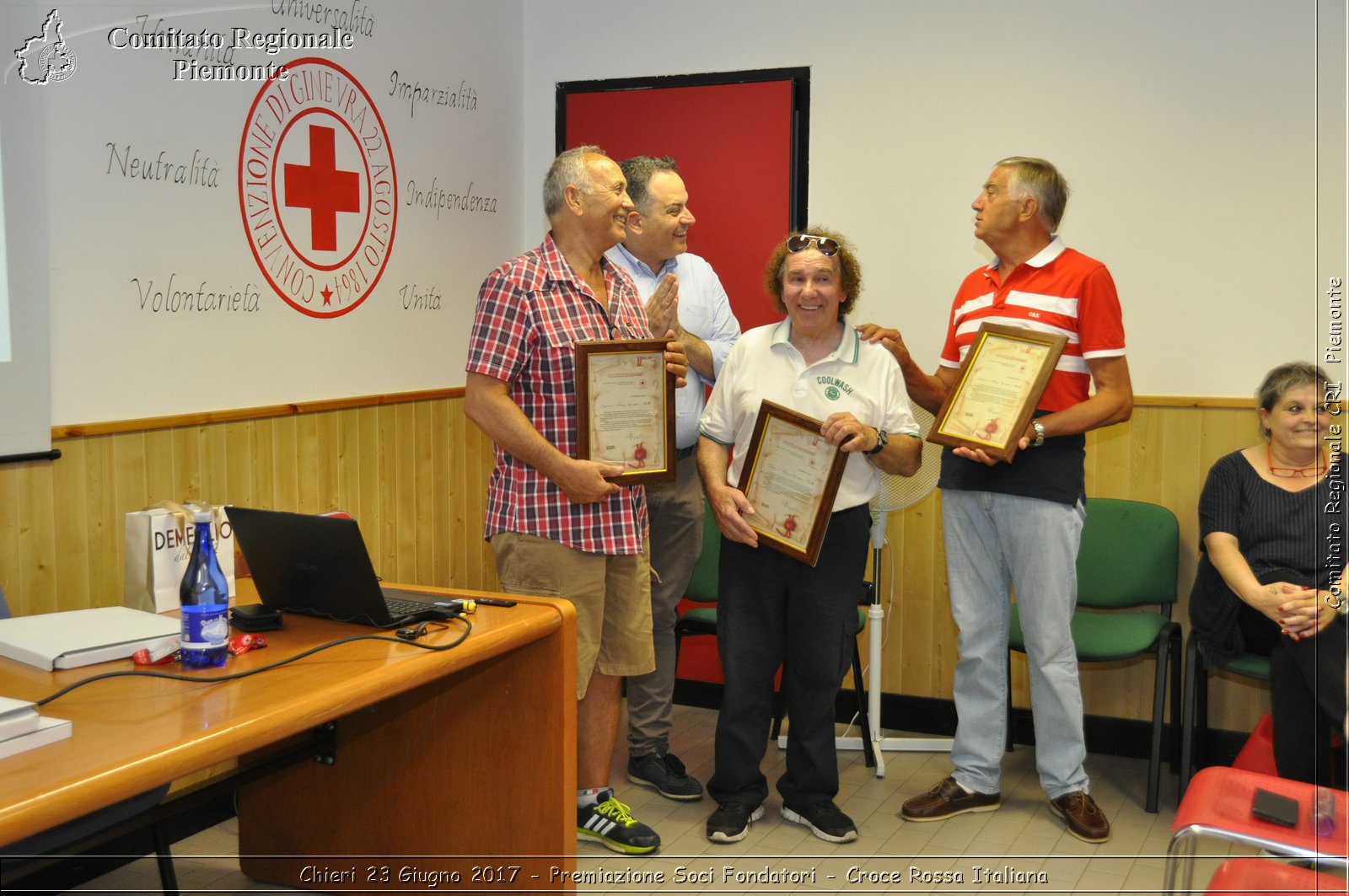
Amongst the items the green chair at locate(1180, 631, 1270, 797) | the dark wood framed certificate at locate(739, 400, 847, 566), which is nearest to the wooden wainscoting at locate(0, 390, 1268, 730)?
the green chair at locate(1180, 631, 1270, 797)

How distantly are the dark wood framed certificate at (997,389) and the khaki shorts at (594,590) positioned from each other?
35.5 inches

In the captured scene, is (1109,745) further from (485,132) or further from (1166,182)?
(485,132)

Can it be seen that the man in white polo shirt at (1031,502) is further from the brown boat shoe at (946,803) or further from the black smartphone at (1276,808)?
the black smartphone at (1276,808)

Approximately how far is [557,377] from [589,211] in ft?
1.43

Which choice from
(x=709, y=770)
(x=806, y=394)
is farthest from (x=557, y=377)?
(x=709, y=770)

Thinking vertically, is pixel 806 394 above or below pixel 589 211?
Result: below

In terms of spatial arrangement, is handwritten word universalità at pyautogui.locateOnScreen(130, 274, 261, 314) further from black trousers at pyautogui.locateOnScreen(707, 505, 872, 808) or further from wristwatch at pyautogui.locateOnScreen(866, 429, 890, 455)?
wristwatch at pyautogui.locateOnScreen(866, 429, 890, 455)

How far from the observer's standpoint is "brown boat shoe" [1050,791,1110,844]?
10.3 ft

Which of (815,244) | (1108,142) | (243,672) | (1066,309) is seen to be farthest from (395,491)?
(1108,142)

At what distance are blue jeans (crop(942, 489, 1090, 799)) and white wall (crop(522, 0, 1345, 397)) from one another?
976 millimetres

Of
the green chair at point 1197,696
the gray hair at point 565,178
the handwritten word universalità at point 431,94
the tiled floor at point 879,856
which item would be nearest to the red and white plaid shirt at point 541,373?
the gray hair at point 565,178

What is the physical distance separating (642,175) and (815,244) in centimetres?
71

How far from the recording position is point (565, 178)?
113 inches

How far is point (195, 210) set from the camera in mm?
3062
